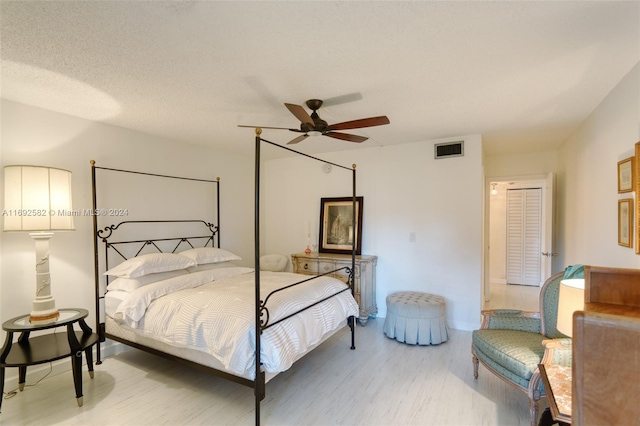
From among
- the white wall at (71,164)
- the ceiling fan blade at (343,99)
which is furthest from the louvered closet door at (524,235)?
the white wall at (71,164)

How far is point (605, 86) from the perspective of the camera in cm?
235

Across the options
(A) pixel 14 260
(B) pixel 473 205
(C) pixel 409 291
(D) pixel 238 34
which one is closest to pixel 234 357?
(D) pixel 238 34

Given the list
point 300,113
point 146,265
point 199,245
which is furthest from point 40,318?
point 300,113

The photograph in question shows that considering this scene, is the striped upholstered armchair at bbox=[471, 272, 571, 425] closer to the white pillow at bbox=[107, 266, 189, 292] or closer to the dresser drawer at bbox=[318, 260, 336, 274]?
the dresser drawer at bbox=[318, 260, 336, 274]

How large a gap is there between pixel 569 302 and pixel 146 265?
3.31 metres

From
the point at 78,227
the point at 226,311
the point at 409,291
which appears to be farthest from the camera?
the point at 409,291

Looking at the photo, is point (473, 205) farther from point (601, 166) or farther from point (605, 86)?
point (605, 86)

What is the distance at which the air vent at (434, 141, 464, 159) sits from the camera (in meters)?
3.84

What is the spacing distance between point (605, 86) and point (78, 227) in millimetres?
4840

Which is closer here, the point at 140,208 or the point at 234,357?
the point at 234,357

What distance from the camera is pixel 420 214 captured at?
4152 millimetres

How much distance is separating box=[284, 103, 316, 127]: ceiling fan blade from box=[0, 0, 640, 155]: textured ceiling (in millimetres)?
218

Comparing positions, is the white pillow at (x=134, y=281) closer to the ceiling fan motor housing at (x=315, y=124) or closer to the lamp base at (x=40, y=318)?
the lamp base at (x=40, y=318)

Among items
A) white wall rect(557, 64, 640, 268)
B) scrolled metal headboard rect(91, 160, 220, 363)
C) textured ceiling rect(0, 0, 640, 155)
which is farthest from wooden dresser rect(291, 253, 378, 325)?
white wall rect(557, 64, 640, 268)
